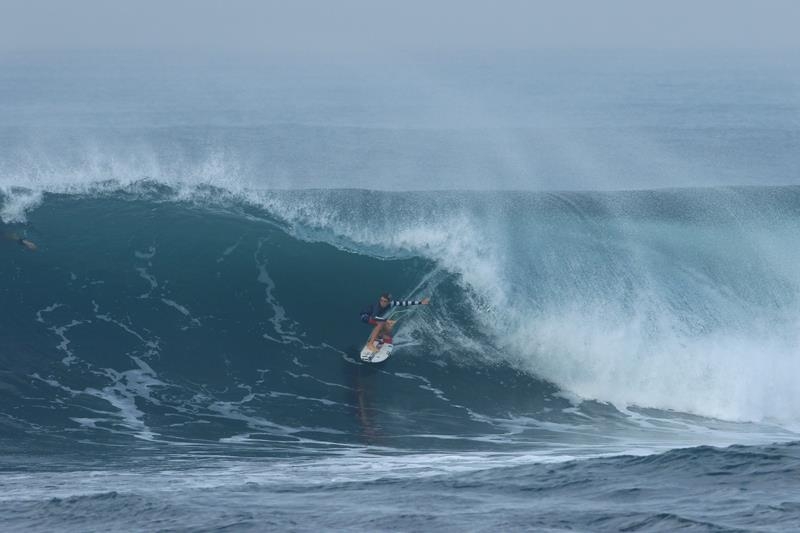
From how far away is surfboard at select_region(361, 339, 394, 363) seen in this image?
19.0m

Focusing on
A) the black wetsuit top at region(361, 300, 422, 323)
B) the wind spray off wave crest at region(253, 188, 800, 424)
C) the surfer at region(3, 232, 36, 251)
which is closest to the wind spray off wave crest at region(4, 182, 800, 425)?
the wind spray off wave crest at region(253, 188, 800, 424)

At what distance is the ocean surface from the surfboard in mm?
298

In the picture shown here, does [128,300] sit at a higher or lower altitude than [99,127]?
lower

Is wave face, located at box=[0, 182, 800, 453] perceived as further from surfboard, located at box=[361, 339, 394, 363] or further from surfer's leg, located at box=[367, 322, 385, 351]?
surfer's leg, located at box=[367, 322, 385, 351]

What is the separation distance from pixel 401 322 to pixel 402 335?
402 millimetres

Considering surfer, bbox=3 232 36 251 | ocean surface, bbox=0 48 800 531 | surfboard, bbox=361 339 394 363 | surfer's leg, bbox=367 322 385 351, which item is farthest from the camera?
A: surfer, bbox=3 232 36 251

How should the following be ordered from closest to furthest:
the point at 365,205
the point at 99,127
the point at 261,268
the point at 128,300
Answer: the point at 128,300 < the point at 261,268 < the point at 365,205 < the point at 99,127

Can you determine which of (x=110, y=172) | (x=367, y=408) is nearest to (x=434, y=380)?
(x=367, y=408)

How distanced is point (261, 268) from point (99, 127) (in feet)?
62.1

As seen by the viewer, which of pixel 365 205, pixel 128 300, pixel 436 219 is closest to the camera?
pixel 128 300

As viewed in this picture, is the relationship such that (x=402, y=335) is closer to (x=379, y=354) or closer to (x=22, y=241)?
(x=379, y=354)

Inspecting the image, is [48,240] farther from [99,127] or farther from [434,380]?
[99,127]

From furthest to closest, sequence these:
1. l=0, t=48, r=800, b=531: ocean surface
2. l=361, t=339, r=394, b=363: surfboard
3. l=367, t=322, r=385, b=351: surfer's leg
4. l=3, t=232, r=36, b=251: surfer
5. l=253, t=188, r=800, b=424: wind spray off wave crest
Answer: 1. l=3, t=232, r=36, b=251: surfer
2. l=367, t=322, r=385, b=351: surfer's leg
3. l=361, t=339, r=394, b=363: surfboard
4. l=253, t=188, r=800, b=424: wind spray off wave crest
5. l=0, t=48, r=800, b=531: ocean surface

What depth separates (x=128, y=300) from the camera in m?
20.9
